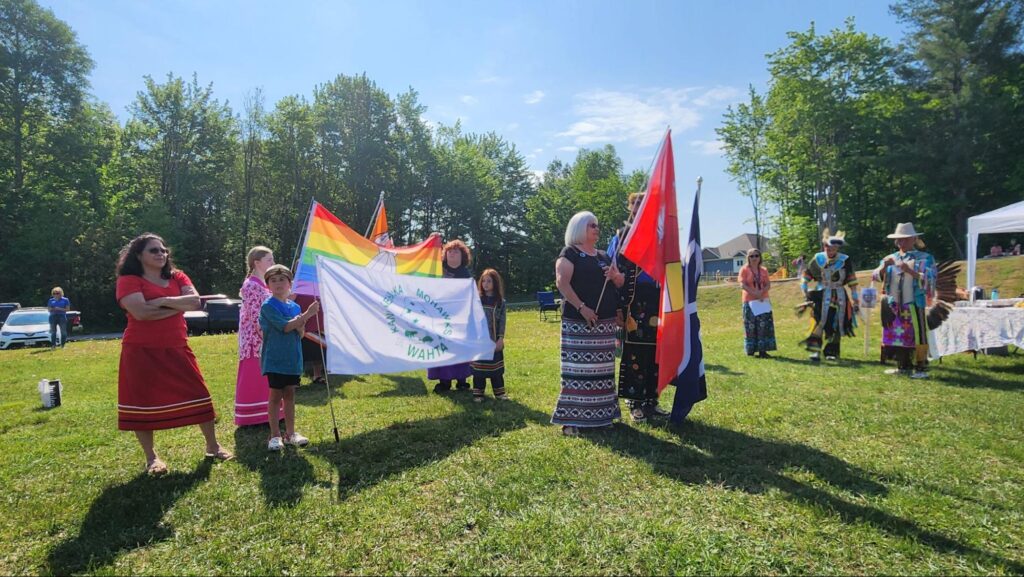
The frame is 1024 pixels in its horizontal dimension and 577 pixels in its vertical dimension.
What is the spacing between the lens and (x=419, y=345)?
5.54 metres

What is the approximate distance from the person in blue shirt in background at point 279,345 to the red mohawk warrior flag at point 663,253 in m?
3.15

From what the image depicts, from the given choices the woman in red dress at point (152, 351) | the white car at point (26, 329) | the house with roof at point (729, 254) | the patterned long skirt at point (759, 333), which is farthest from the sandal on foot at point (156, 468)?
the house with roof at point (729, 254)

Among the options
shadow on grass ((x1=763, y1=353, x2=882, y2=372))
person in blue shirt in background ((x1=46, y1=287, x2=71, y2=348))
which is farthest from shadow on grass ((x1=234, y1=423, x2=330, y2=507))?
person in blue shirt in background ((x1=46, y1=287, x2=71, y2=348))

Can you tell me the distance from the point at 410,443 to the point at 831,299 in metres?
8.43

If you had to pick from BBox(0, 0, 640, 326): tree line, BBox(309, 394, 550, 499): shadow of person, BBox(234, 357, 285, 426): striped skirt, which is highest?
BBox(0, 0, 640, 326): tree line

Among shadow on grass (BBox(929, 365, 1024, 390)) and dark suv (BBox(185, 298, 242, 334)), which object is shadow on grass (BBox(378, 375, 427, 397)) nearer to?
shadow on grass (BBox(929, 365, 1024, 390))

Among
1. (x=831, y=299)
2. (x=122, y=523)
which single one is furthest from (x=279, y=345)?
(x=831, y=299)

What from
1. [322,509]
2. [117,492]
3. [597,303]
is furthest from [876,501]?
[117,492]

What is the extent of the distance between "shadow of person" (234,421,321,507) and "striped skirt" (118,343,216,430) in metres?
0.59

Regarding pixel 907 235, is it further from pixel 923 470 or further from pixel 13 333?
pixel 13 333

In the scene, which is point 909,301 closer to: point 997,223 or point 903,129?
point 997,223

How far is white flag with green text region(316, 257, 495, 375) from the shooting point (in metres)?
4.85

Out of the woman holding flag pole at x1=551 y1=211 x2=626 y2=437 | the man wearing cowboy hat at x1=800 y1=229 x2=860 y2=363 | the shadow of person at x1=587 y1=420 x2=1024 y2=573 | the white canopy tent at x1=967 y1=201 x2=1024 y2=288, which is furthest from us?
the white canopy tent at x1=967 y1=201 x2=1024 y2=288

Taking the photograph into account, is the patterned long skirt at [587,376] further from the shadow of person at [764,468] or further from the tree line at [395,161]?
the tree line at [395,161]
